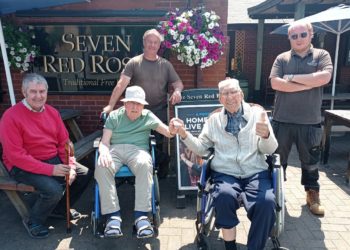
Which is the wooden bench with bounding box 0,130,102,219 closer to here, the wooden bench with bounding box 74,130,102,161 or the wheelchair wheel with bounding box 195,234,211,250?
the wooden bench with bounding box 74,130,102,161

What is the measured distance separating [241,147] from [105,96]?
2.51m

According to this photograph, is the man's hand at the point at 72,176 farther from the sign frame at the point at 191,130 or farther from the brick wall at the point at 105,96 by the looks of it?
the brick wall at the point at 105,96

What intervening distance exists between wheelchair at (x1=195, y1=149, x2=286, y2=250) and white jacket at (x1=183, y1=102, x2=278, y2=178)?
0.08 metres

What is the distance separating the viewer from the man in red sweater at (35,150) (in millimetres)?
2840

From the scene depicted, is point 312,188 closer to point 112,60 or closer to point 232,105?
point 232,105

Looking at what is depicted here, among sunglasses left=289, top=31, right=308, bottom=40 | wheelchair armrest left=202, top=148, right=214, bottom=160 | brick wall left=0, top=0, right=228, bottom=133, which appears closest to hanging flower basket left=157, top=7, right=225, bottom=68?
brick wall left=0, top=0, right=228, bottom=133

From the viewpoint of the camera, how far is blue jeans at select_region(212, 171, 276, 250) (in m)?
2.33

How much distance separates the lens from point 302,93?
3.10 m

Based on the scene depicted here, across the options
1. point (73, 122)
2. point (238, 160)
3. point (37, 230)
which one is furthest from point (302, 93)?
point (73, 122)

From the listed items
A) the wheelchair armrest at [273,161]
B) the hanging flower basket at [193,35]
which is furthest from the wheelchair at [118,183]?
the hanging flower basket at [193,35]

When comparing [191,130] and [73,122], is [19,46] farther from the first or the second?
[191,130]

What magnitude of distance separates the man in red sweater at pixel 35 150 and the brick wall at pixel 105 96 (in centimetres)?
148

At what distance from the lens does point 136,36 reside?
4.30 metres

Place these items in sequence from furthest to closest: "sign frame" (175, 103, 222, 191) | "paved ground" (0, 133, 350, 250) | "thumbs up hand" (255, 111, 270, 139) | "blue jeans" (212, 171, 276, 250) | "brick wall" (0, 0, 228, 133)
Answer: "brick wall" (0, 0, 228, 133)
"sign frame" (175, 103, 222, 191)
"paved ground" (0, 133, 350, 250)
"thumbs up hand" (255, 111, 270, 139)
"blue jeans" (212, 171, 276, 250)
